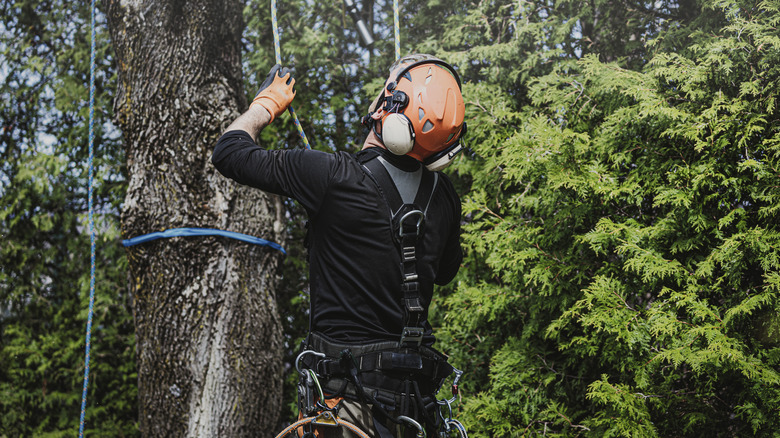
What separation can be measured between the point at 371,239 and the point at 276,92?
76cm

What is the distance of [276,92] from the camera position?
2.47m

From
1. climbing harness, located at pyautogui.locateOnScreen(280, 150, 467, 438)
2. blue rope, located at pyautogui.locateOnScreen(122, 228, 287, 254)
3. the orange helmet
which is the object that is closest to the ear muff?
the orange helmet

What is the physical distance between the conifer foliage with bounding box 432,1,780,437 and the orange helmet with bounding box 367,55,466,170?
137 centimetres

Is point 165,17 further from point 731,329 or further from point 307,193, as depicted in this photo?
point 731,329

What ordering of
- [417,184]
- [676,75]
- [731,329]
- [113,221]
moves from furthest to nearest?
[113,221] < [676,75] < [731,329] < [417,184]

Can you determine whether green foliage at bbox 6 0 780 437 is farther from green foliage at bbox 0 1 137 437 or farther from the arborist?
the arborist

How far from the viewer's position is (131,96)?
411 centimetres

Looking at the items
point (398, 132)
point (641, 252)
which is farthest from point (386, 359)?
point (641, 252)

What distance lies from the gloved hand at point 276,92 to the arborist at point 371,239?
102 millimetres

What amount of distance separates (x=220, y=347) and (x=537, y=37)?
10.0ft

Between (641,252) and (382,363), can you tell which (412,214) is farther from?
(641,252)

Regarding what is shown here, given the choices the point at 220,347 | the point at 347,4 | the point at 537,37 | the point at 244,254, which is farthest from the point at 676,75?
the point at 220,347

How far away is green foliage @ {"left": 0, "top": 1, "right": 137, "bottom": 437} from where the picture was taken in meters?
5.67

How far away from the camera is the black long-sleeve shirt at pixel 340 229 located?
7.23 feet
